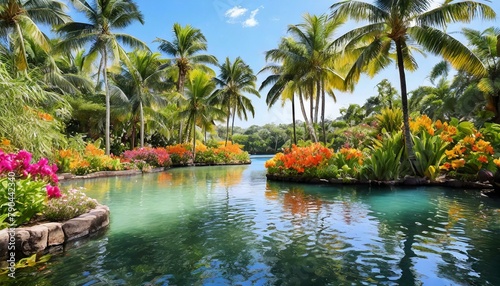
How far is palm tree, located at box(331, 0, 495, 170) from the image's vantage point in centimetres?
1189

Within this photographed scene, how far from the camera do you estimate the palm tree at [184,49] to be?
2881cm

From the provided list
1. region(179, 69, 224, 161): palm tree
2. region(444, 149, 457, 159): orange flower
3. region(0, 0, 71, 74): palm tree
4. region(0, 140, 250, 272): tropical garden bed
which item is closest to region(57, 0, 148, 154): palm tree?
region(0, 0, 71, 74): palm tree

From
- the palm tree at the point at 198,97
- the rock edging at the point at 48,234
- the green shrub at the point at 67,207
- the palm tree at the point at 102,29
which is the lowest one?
the rock edging at the point at 48,234

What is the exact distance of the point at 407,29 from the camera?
12.9m

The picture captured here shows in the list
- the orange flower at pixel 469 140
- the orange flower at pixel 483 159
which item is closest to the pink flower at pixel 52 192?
the orange flower at pixel 483 159

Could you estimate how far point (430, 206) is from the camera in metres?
7.92

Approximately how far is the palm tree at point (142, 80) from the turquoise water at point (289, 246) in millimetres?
19624

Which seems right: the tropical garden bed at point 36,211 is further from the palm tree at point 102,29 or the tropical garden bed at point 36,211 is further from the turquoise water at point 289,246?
the palm tree at point 102,29

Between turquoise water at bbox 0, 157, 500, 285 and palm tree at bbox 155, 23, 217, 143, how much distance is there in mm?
22882

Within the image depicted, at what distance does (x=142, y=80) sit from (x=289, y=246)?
2593 cm

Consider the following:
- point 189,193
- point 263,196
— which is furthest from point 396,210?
point 189,193

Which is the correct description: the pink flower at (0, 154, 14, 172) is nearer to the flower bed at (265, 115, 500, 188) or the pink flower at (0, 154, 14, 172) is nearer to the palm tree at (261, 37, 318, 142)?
the flower bed at (265, 115, 500, 188)

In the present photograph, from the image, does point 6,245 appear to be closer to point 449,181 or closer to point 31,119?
point 31,119

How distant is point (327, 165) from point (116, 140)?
24.8 m
